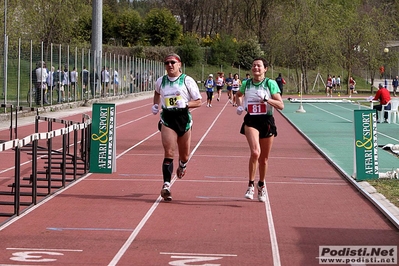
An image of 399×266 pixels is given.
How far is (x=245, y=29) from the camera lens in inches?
4112

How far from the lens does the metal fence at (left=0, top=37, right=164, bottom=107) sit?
30547 mm

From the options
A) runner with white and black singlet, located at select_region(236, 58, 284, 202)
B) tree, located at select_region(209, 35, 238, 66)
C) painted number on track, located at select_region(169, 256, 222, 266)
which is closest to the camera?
painted number on track, located at select_region(169, 256, 222, 266)

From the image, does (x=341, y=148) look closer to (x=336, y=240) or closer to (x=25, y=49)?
(x=336, y=240)

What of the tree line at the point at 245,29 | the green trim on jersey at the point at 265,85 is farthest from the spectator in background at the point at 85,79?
the green trim on jersey at the point at 265,85

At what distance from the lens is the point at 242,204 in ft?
37.9

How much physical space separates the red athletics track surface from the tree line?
28.6m

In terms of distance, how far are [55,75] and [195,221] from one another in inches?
1084

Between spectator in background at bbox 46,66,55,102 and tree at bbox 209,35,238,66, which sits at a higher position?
tree at bbox 209,35,238,66

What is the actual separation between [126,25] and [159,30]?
5101 mm

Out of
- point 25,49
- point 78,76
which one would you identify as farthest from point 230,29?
point 25,49

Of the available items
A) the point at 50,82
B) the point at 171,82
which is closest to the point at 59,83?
the point at 50,82

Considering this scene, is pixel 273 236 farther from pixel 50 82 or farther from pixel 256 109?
pixel 50 82

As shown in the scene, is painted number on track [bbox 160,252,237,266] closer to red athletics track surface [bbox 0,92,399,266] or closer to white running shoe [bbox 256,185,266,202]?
red athletics track surface [bbox 0,92,399,266]

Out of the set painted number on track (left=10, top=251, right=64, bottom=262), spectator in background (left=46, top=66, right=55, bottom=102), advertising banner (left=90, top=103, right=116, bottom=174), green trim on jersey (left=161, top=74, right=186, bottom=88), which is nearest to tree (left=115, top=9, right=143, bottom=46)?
spectator in background (left=46, top=66, right=55, bottom=102)
